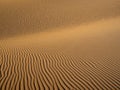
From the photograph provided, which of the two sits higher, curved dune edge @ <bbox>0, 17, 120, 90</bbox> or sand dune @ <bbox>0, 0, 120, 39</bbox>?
sand dune @ <bbox>0, 0, 120, 39</bbox>

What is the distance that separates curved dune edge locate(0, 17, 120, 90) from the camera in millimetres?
4996

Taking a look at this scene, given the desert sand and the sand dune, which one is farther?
the sand dune

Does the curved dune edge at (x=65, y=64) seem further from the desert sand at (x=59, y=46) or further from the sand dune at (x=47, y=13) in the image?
the sand dune at (x=47, y=13)

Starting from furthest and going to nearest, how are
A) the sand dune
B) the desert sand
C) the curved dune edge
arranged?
the sand dune < the desert sand < the curved dune edge

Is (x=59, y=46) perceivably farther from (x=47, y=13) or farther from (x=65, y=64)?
(x=47, y=13)

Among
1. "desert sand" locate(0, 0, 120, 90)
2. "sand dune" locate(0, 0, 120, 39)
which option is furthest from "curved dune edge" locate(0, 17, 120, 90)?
"sand dune" locate(0, 0, 120, 39)

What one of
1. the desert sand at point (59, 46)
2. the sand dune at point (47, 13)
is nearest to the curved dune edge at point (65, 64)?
the desert sand at point (59, 46)

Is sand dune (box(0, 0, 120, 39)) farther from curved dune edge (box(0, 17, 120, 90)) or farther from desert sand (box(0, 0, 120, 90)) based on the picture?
curved dune edge (box(0, 17, 120, 90))

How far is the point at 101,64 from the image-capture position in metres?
6.38

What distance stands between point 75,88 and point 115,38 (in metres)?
5.49

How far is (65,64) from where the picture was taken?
642 centimetres

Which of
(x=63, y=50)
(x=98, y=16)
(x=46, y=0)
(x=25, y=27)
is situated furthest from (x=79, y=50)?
(x=46, y=0)

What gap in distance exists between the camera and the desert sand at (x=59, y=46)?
204 inches

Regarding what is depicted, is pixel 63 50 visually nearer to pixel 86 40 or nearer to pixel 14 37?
pixel 86 40
